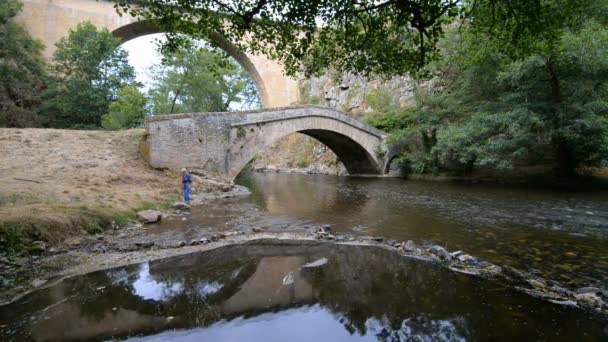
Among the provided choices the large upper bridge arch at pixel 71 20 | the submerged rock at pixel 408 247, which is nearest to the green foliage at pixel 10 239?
the submerged rock at pixel 408 247

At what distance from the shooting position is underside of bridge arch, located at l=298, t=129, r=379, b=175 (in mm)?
18564

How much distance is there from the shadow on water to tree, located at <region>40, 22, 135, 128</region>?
59.3 ft

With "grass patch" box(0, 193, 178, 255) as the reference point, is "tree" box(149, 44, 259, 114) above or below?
above

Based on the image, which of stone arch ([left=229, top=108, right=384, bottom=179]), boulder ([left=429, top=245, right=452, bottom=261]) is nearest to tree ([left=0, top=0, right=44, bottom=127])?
stone arch ([left=229, top=108, right=384, bottom=179])

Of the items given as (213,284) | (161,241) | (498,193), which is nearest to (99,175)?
(161,241)

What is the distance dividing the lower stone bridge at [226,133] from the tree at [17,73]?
1060 centimetres

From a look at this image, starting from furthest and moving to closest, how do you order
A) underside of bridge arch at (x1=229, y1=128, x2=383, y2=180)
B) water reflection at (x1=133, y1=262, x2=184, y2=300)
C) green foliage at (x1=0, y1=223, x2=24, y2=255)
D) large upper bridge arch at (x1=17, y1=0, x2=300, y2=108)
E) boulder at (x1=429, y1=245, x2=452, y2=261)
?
large upper bridge arch at (x1=17, y1=0, x2=300, y2=108) → underside of bridge arch at (x1=229, y1=128, x2=383, y2=180) → boulder at (x1=429, y1=245, x2=452, y2=261) → green foliage at (x1=0, y1=223, x2=24, y2=255) → water reflection at (x1=133, y1=262, x2=184, y2=300)

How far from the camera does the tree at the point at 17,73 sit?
53.0 ft

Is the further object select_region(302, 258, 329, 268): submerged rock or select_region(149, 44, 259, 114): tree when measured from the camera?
select_region(149, 44, 259, 114): tree

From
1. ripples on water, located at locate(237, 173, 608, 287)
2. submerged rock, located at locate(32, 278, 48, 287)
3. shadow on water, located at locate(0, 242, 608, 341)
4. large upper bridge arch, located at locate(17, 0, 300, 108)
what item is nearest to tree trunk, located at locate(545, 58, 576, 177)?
ripples on water, located at locate(237, 173, 608, 287)

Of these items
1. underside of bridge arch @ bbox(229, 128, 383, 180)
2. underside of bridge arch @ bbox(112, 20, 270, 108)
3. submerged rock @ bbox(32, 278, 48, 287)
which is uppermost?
underside of bridge arch @ bbox(112, 20, 270, 108)

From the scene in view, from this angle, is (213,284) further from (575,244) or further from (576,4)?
(576,4)

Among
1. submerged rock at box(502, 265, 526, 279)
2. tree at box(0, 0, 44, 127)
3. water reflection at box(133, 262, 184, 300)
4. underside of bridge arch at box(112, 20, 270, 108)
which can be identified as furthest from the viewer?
underside of bridge arch at box(112, 20, 270, 108)

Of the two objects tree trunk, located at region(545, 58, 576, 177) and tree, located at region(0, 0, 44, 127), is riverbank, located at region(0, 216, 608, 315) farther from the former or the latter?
tree, located at region(0, 0, 44, 127)
